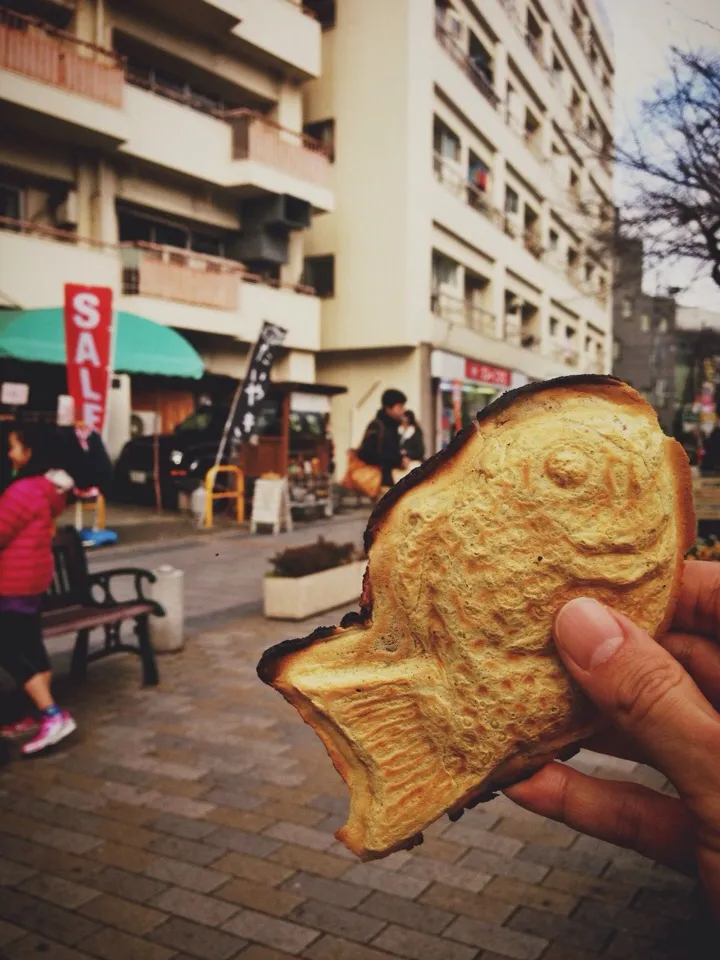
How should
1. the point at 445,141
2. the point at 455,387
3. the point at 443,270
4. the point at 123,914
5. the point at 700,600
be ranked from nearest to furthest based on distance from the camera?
the point at 700,600
the point at 123,914
the point at 445,141
the point at 455,387
the point at 443,270

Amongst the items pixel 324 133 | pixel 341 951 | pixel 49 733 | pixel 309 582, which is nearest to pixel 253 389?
pixel 309 582

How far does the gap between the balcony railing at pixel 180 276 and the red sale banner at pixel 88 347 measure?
549 cm

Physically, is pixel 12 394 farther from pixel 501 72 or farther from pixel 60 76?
pixel 501 72

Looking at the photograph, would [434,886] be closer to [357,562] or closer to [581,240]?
[357,562]

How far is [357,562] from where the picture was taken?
8.55m

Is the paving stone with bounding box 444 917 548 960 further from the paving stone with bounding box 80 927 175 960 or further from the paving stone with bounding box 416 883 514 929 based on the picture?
the paving stone with bounding box 80 927 175 960

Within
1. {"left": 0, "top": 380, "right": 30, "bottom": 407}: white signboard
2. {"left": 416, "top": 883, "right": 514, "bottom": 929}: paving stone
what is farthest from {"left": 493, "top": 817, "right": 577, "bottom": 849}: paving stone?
{"left": 0, "top": 380, "right": 30, "bottom": 407}: white signboard

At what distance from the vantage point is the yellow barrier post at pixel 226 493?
1396 cm

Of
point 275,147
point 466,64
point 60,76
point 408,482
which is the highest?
point 466,64

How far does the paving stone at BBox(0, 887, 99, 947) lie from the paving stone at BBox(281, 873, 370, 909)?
82 cm

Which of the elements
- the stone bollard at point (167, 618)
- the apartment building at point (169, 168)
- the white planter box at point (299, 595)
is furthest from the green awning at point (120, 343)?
the stone bollard at point (167, 618)

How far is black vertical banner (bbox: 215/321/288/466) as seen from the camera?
1340 centimetres

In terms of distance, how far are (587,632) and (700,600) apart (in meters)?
0.78

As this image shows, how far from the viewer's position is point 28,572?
4582 mm
